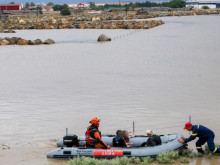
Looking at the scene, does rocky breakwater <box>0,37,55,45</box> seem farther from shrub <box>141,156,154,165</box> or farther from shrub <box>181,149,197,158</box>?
shrub <box>141,156,154,165</box>

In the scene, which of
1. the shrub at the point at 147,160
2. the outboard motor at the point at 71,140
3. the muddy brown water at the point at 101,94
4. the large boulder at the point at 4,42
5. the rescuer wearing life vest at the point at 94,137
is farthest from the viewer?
the large boulder at the point at 4,42

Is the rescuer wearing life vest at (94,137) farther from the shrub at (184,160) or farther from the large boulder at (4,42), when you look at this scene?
the large boulder at (4,42)

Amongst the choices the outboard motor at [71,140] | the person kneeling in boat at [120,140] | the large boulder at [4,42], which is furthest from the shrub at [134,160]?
the large boulder at [4,42]

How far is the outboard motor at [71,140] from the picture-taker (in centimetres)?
1457

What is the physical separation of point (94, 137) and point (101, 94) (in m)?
11.5

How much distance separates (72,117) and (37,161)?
5.85 meters

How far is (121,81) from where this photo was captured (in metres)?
30.0

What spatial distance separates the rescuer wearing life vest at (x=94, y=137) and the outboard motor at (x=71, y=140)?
451mm

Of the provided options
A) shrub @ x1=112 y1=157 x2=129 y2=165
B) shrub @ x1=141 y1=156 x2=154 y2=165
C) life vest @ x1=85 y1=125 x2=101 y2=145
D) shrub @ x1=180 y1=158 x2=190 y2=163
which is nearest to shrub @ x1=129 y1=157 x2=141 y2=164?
shrub @ x1=141 y1=156 x2=154 y2=165

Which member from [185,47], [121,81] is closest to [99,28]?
[185,47]

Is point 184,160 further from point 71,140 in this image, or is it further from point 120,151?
point 71,140

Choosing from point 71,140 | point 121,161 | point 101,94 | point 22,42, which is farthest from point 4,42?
point 121,161

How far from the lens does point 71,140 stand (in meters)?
14.6

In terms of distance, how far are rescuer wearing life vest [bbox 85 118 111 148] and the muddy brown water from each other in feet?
3.93
